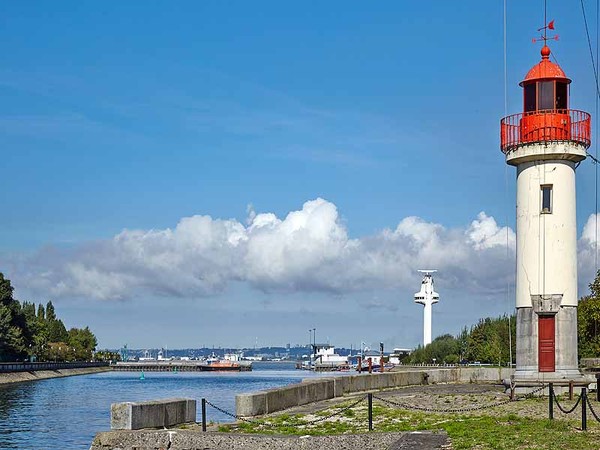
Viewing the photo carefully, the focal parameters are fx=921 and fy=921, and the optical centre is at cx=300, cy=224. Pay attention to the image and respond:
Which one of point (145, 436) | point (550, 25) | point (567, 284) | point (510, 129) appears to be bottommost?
point (145, 436)

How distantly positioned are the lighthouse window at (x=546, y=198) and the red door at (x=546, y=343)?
4.31 metres

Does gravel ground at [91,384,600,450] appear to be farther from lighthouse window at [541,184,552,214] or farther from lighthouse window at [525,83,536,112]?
lighthouse window at [525,83,536,112]

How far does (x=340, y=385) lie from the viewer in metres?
38.4

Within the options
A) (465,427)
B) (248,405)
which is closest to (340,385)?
(248,405)

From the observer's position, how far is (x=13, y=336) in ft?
475

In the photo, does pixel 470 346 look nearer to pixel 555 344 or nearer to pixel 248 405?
pixel 555 344

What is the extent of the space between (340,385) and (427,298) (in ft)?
289

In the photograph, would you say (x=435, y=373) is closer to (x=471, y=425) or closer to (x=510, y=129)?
(x=510, y=129)

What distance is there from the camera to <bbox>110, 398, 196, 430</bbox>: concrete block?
24.2 metres

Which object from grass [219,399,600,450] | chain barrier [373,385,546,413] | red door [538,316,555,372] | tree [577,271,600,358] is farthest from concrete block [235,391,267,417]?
tree [577,271,600,358]

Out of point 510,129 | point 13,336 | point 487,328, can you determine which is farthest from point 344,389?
point 13,336

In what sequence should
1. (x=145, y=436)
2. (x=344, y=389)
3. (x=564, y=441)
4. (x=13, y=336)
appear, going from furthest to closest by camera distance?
(x=13, y=336)
(x=344, y=389)
(x=145, y=436)
(x=564, y=441)

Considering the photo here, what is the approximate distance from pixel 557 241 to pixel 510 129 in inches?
196

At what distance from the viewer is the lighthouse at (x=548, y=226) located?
3672 cm
